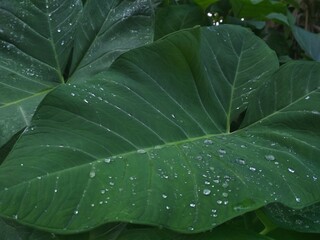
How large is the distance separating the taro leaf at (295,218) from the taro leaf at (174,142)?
0.18 ft

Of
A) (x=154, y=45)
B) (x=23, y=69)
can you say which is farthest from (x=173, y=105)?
(x=23, y=69)

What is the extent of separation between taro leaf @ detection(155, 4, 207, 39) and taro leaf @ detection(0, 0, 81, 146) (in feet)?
0.83

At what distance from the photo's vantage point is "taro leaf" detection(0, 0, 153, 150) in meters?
0.94

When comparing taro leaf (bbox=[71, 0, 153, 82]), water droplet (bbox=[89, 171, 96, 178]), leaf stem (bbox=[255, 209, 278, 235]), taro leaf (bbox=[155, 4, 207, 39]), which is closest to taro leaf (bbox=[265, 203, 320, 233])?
leaf stem (bbox=[255, 209, 278, 235])

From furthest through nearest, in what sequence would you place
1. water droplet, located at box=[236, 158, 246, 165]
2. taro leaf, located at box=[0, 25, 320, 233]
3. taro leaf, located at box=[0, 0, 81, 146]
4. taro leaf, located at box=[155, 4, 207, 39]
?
taro leaf, located at box=[155, 4, 207, 39] → taro leaf, located at box=[0, 0, 81, 146] → water droplet, located at box=[236, 158, 246, 165] → taro leaf, located at box=[0, 25, 320, 233]

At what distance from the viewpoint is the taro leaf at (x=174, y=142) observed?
1.84 ft

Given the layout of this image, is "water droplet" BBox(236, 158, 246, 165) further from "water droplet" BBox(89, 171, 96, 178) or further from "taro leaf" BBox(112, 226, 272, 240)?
"water droplet" BBox(89, 171, 96, 178)

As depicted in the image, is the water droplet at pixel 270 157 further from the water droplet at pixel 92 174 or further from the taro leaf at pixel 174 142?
the water droplet at pixel 92 174

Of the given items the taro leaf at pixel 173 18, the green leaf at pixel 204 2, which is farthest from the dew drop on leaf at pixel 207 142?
the green leaf at pixel 204 2

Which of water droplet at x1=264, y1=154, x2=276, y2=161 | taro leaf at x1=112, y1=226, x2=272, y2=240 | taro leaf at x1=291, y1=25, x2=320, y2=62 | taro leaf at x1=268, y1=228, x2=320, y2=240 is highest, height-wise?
water droplet at x1=264, y1=154, x2=276, y2=161

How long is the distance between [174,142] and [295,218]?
0.60 ft

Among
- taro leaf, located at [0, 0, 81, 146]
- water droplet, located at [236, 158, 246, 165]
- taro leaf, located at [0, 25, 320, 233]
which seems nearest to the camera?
taro leaf, located at [0, 25, 320, 233]

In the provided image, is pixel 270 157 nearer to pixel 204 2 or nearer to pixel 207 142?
pixel 207 142

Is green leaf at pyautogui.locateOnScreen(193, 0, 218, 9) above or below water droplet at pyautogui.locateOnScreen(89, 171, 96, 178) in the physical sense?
below
